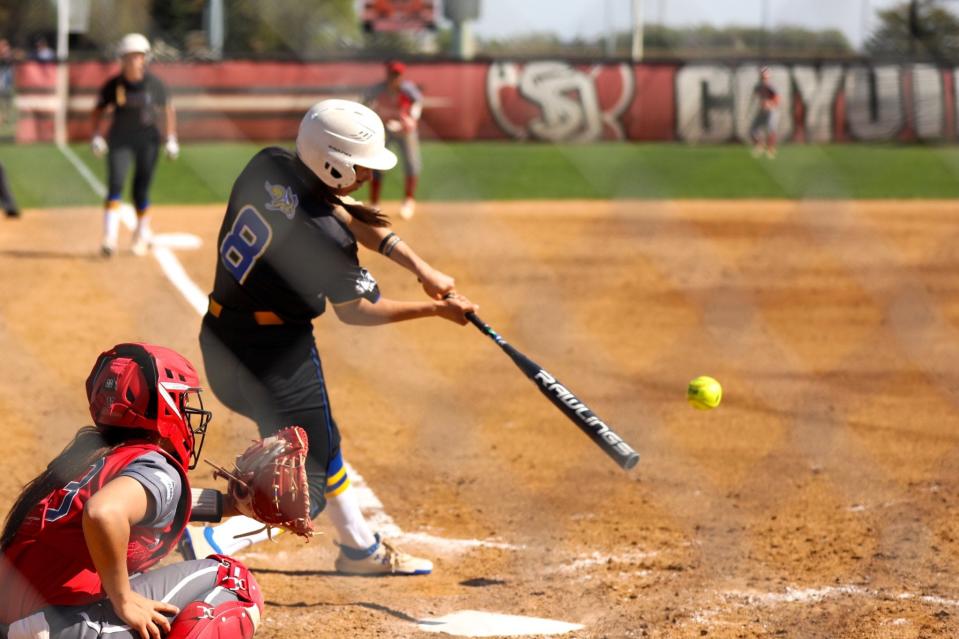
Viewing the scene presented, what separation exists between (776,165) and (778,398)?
12362 mm

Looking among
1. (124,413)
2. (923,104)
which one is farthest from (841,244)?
(923,104)

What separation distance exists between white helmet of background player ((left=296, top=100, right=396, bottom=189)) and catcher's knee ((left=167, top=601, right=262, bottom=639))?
4.34ft

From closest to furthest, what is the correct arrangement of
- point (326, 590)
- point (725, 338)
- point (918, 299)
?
point (326, 590) < point (725, 338) < point (918, 299)

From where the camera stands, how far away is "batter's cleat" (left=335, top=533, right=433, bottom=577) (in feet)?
12.8

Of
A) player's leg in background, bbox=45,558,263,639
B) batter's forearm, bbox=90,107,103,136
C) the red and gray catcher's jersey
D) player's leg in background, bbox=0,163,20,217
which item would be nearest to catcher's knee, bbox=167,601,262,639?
player's leg in background, bbox=45,558,263,639

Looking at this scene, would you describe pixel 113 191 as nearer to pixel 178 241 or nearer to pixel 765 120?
pixel 178 241

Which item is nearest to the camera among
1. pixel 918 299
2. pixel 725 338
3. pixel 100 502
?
pixel 100 502

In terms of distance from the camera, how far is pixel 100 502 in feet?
7.57

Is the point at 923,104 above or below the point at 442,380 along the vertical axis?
above

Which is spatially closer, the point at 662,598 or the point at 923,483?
the point at 662,598

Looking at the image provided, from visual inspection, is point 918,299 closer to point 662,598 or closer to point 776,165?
point 662,598

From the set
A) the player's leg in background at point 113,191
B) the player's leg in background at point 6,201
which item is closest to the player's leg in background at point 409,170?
the player's leg in background at point 113,191

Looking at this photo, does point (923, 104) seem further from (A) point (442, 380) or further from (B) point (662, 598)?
(B) point (662, 598)

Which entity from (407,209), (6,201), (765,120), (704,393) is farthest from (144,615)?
(765,120)
